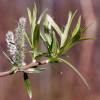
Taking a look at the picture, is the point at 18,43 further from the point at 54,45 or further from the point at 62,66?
the point at 62,66

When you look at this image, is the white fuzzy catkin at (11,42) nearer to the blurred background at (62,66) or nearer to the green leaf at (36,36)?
the green leaf at (36,36)

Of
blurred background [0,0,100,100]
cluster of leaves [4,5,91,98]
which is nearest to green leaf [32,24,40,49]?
cluster of leaves [4,5,91,98]

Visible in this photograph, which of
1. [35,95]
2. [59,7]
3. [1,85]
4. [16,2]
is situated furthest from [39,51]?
[59,7]

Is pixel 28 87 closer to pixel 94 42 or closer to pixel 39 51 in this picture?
pixel 39 51

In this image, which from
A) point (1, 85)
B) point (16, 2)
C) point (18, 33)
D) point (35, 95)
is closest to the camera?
point (18, 33)

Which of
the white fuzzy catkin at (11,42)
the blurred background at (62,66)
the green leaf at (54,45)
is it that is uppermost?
the white fuzzy catkin at (11,42)

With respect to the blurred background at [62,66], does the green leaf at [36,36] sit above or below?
above

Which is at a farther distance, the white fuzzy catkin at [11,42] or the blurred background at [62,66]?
the blurred background at [62,66]

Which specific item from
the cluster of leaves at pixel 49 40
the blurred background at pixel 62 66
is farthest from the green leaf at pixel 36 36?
the blurred background at pixel 62 66
